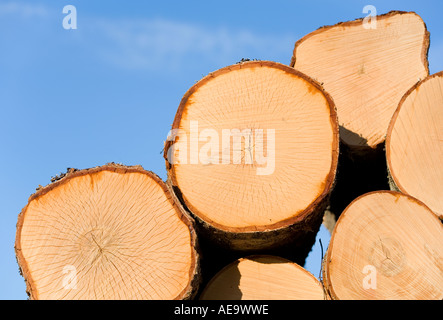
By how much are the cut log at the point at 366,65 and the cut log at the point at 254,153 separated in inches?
27.3

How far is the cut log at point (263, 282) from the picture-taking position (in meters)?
3.44

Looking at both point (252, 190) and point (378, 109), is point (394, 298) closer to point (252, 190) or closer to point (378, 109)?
point (252, 190)

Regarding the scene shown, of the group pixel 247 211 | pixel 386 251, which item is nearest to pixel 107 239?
pixel 247 211

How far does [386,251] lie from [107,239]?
166 centimetres

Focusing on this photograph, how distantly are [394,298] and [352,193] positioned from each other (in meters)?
1.41

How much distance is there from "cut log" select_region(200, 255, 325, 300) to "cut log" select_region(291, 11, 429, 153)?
3.66ft

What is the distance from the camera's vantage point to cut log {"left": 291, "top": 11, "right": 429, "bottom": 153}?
417cm

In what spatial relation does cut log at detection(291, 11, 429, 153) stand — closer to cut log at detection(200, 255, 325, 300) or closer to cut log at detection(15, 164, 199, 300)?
cut log at detection(200, 255, 325, 300)

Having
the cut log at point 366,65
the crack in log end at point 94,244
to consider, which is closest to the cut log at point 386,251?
the cut log at point 366,65

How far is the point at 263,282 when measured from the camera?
138 inches

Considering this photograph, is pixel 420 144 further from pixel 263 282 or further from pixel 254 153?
pixel 263 282

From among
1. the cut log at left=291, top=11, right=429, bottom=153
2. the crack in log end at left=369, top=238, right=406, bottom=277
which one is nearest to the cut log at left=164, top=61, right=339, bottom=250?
the crack in log end at left=369, top=238, right=406, bottom=277

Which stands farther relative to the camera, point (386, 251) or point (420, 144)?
point (420, 144)

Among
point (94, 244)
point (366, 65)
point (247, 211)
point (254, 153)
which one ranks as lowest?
point (94, 244)
